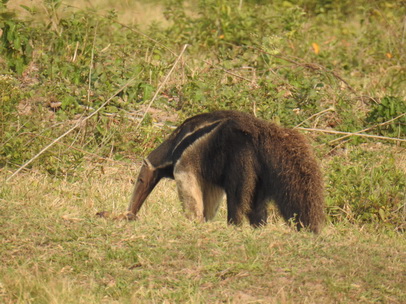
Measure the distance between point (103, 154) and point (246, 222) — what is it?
10.7 feet

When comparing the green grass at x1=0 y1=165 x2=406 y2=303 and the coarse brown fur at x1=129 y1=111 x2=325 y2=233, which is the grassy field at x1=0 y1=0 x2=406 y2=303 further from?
the coarse brown fur at x1=129 y1=111 x2=325 y2=233

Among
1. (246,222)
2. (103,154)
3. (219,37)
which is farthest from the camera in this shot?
(219,37)

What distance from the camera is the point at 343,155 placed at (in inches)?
371

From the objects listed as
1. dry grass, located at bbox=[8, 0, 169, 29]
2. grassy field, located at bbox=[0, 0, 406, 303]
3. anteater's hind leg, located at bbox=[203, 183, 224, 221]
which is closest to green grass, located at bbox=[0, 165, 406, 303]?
grassy field, located at bbox=[0, 0, 406, 303]

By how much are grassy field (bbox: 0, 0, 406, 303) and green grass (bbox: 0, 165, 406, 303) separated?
0.01m

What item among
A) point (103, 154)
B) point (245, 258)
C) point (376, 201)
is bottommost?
point (103, 154)

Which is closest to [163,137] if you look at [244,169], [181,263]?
[244,169]

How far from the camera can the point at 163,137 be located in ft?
31.3

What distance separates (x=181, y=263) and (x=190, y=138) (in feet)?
6.04

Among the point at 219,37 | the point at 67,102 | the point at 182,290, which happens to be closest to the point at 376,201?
the point at 182,290

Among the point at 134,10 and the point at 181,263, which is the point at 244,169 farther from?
the point at 134,10

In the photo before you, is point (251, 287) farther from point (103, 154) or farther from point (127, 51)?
point (127, 51)

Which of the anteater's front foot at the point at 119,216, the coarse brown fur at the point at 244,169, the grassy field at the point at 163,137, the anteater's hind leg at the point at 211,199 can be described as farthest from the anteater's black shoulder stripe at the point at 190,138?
the anteater's front foot at the point at 119,216

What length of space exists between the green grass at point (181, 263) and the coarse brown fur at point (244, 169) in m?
0.35
